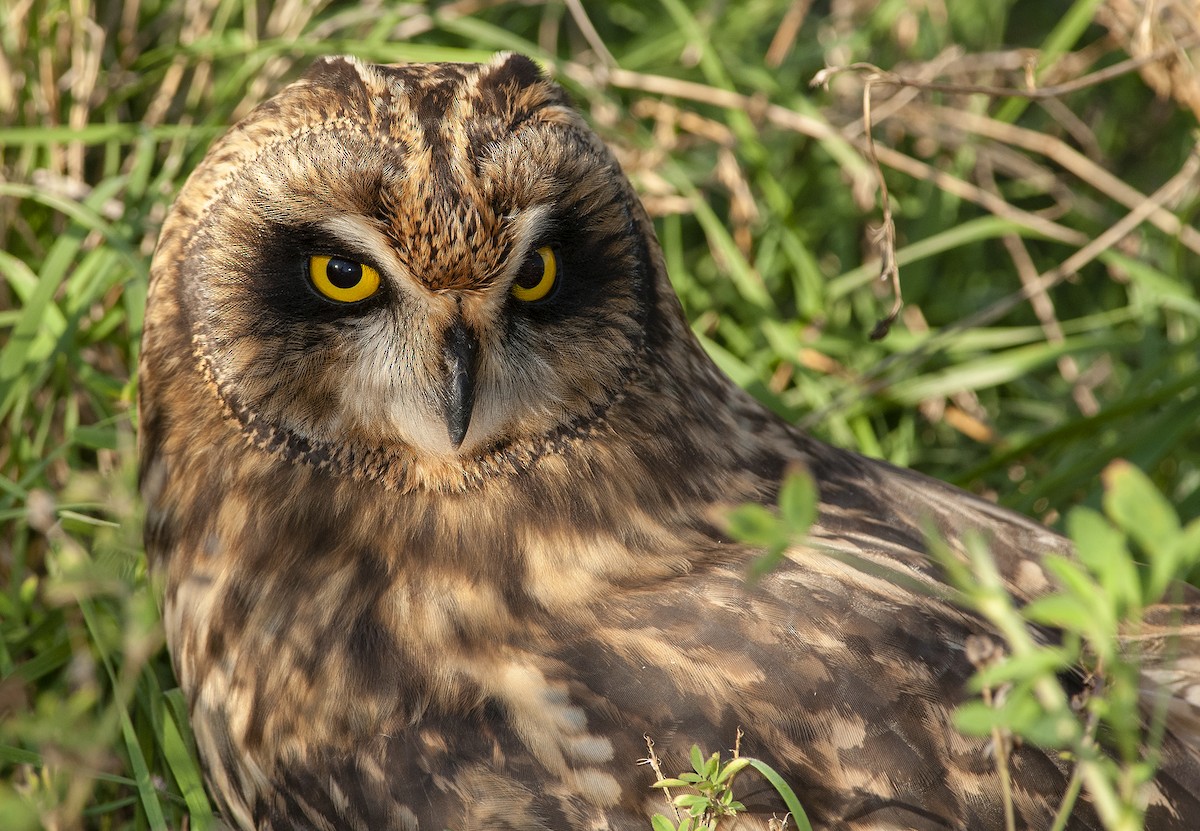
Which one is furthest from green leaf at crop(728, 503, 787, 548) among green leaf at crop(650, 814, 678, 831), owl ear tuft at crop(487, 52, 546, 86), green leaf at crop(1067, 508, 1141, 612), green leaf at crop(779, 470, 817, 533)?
owl ear tuft at crop(487, 52, 546, 86)

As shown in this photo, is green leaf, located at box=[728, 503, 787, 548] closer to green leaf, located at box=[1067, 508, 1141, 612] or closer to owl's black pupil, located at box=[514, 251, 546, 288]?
green leaf, located at box=[1067, 508, 1141, 612]

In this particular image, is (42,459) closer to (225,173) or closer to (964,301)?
(225,173)

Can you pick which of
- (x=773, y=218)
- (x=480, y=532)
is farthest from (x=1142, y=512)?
(x=773, y=218)

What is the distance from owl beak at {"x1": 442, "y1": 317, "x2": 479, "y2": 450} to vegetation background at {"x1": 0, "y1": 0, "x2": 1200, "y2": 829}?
774mm

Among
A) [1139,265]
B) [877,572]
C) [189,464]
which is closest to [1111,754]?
A: [877,572]

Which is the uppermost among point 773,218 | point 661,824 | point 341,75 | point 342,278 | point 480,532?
point 341,75

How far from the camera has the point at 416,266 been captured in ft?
5.55

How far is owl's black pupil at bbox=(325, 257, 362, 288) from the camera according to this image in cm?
171

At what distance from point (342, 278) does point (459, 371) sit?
192mm

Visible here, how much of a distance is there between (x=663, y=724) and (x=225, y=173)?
973mm

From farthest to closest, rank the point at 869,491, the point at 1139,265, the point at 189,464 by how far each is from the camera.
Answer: the point at 1139,265 < the point at 869,491 < the point at 189,464

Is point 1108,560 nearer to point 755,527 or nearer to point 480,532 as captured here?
point 755,527

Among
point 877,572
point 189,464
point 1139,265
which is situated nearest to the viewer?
point 877,572

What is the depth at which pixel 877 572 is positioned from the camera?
1.86 metres
